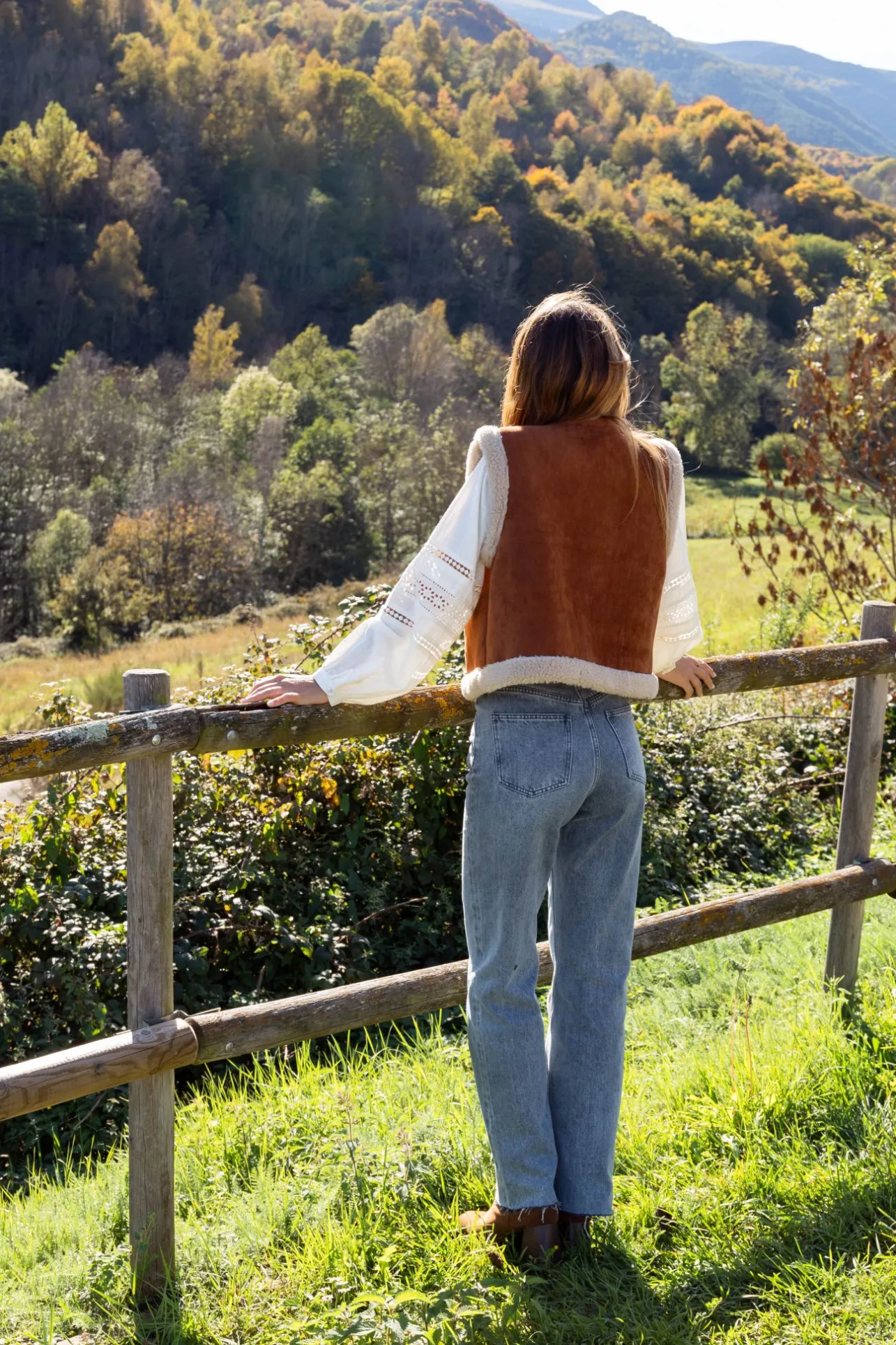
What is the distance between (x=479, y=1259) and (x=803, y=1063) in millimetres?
1163

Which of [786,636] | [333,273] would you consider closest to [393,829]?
[786,636]

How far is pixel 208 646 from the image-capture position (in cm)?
2783

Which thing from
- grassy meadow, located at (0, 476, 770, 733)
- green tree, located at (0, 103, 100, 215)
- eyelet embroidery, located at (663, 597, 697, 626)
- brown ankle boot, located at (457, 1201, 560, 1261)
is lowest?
grassy meadow, located at (0, 476, 770, 733)

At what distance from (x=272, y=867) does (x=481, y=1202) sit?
2.90 m

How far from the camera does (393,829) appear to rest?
223 inches

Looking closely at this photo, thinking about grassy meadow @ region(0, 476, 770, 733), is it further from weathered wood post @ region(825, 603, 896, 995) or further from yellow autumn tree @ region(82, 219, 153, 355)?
yellow autumn tree @ region(82, 219, 153, 355)

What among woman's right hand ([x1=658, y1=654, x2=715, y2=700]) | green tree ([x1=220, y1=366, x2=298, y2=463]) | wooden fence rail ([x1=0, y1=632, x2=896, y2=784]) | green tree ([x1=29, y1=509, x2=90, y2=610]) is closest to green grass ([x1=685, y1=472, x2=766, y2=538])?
green tree ([x1=220, y1=366, x2=298, y2=463])

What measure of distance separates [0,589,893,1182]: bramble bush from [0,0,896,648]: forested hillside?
91.4ft

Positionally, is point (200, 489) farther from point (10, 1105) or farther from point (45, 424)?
point (10, 1105)

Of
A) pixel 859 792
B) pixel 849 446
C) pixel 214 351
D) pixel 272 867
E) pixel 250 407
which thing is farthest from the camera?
pixel 214 351

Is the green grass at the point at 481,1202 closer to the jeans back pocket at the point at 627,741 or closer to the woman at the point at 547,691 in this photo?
the woman at the point at 547,691

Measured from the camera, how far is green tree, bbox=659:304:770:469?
2415 inches

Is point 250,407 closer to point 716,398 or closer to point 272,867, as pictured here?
point 716,398

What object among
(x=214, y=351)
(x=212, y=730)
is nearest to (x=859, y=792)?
(x=212, y=730)
